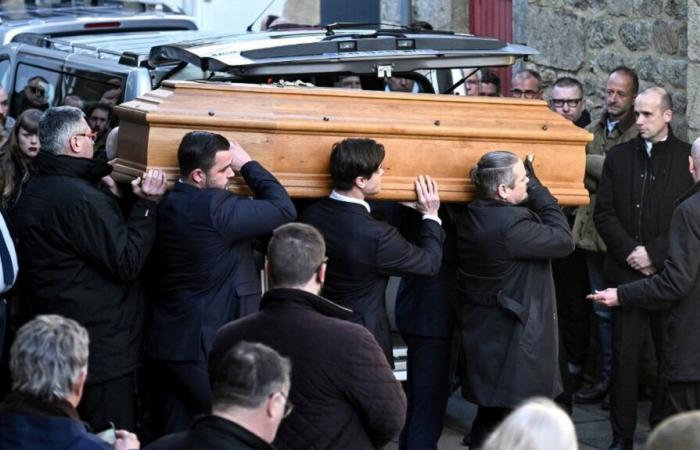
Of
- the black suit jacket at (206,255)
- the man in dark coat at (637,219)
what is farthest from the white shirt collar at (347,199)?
the man in dark coat at (637,219)

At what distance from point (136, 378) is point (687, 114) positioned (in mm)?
4234

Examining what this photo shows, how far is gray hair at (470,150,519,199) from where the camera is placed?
696 centimetres

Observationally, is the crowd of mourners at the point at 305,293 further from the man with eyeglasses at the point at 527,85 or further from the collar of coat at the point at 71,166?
the man with eyeglasses at the point at 527,85

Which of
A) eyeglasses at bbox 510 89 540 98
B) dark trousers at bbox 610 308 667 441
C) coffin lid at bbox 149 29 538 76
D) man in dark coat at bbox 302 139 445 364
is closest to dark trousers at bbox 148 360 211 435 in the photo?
man in dark coat at bbox 302 139 445 364

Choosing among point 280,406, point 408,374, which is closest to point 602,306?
point 408,374

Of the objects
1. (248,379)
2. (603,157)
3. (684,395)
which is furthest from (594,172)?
(248,379)

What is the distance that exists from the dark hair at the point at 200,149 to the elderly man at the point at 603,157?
3.13m

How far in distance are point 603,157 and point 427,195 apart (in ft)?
7.90

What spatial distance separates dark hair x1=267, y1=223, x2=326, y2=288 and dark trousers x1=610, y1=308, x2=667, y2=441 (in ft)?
10.2

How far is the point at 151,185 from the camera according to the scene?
22.1 feet

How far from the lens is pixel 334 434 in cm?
552

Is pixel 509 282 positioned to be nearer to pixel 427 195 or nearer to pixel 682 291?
pixel 427 195

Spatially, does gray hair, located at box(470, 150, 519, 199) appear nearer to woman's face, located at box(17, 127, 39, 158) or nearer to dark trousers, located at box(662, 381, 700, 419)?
dark trousers, located at box(662, 381, 700, 419)

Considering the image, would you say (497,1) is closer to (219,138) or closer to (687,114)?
(687,114)
